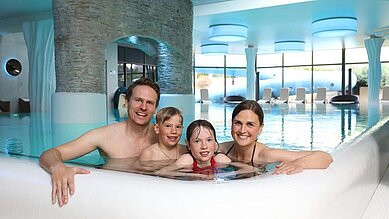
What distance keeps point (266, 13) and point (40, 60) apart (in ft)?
29.5

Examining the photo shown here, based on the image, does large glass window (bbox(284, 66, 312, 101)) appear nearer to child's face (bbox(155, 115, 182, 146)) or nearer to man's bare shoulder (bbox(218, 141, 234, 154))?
man's bare shoulder (bbox(218, 141, 234, 154))

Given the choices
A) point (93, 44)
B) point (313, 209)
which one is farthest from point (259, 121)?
point (93, 44)

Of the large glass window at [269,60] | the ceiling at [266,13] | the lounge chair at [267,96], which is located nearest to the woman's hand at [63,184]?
the ceiling at [266,13]

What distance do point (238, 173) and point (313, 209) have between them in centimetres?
91

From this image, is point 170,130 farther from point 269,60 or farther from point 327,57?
point 269,60

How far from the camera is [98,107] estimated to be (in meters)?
9.42

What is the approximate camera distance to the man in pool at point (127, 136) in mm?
2941

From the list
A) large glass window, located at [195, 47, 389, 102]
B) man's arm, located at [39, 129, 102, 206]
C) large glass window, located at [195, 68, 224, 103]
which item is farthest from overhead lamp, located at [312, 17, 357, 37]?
large glass window, located at [195, 68, 224, 103]

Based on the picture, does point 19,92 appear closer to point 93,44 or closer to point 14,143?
point 93,44

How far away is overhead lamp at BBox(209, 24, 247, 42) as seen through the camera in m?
16.1

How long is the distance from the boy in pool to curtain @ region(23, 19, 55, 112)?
12684mm

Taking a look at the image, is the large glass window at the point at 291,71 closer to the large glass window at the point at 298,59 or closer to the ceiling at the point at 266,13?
the large glass window at the point at 298,59

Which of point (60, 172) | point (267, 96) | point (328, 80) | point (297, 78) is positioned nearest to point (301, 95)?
point (267, 96)

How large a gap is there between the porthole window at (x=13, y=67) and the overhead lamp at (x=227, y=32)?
10071 mm
